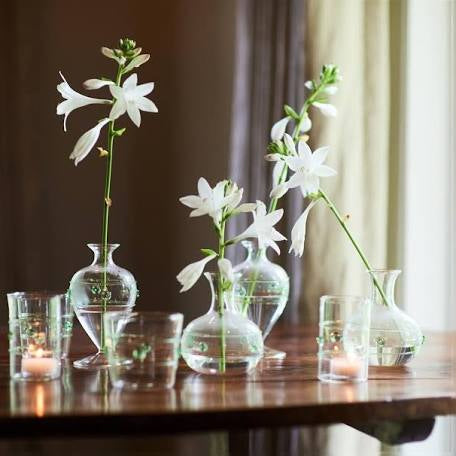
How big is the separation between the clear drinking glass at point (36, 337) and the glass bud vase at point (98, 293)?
11cm

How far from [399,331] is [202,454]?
1.39 metres

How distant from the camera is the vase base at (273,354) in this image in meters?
1.69

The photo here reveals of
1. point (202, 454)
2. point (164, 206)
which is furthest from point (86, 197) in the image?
point (202, 454)

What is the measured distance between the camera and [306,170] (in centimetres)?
159

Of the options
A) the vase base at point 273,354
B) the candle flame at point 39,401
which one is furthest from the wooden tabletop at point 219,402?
the vase base at point 273,354

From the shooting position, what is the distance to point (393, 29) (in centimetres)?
254

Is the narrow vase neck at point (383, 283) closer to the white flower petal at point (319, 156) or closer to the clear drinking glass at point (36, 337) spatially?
the white flower petal at point (319, 156)

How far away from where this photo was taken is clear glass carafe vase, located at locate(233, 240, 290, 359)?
1655mm

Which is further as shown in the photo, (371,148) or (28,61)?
(28,61)

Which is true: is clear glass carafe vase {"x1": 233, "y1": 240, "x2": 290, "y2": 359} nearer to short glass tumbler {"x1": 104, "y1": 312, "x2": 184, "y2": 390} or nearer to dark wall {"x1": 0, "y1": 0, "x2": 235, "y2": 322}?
short glass tumbler {"x1": 104, "y1": 312, "x2": 184, "y2": 390}

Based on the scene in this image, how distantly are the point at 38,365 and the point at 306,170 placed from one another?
571 mm

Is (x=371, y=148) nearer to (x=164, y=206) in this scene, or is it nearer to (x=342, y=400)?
(x=164, y=206)

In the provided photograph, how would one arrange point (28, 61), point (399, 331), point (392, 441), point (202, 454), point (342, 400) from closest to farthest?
point (342, 400), point (392, 441), point (399, 331), point (202, 454), point (28, 61)

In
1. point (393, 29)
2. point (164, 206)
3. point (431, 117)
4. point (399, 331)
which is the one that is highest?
point (393, 29)
